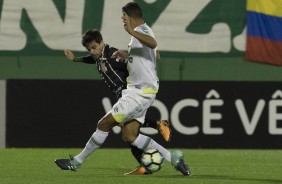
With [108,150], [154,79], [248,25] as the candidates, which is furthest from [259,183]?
[248,25]

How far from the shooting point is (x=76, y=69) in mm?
15562

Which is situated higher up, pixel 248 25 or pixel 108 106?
pixel 248 25

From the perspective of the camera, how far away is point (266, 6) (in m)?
15.3

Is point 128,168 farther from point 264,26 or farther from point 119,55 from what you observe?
point 264,26

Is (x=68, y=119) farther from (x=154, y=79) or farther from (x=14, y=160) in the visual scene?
(x=154, y=79)

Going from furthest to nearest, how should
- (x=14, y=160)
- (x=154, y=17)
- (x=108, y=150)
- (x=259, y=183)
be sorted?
1. (x=154, y=17)
2. (x=108, y=150)
3. (x=14, y=160)
4. (x=259, y=183)

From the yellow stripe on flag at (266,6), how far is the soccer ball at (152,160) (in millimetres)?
Result: 5932

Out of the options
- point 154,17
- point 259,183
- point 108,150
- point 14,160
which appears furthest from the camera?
point 154,17

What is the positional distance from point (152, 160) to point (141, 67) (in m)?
0.85

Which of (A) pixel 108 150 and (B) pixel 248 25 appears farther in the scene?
(B) pixel 248 25

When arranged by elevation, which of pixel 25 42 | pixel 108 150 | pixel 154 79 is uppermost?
pixel 154 79

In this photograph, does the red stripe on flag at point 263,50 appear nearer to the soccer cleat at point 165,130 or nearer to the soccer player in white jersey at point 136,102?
the soccer cleat at point 165,130

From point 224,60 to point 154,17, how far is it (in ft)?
3.99

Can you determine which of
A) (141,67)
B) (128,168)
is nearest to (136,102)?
(141,67)
